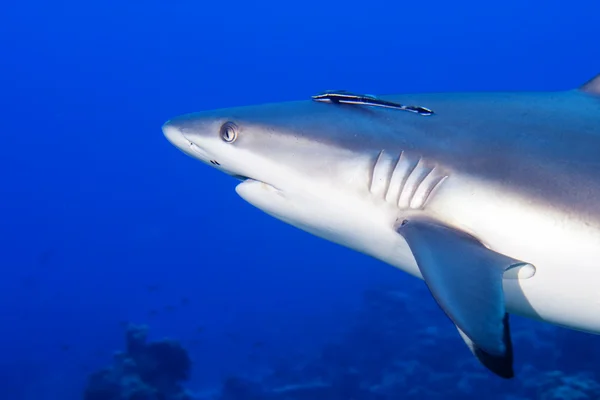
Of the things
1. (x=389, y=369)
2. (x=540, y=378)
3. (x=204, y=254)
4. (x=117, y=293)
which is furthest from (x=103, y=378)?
(x=204, y=254)

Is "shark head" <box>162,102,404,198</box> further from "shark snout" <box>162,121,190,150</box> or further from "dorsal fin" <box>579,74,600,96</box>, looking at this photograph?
"dorsal fin" <box>579,74,600,96</box>

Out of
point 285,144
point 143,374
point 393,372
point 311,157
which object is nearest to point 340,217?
point 311,157

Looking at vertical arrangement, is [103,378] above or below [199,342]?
below

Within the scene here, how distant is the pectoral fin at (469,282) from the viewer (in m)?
1.64

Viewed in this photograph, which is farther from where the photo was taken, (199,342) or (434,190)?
(199,342)

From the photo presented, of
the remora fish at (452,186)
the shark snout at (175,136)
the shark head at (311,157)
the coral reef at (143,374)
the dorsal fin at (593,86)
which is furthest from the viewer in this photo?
the coral reef at (143,374)

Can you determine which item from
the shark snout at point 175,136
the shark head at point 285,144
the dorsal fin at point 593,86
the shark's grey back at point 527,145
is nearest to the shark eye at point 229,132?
the shark head at point 285,144

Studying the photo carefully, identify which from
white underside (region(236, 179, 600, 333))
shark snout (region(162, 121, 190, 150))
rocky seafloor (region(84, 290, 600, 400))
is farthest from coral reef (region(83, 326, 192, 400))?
white underside (region(236, 179, 600, 333))

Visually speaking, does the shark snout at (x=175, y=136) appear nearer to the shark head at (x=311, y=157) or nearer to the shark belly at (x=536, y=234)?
the shark head at (x=311, y=157)

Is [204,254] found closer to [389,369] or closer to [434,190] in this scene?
[389,369]

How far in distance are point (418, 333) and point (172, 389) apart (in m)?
5.96

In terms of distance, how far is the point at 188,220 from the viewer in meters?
66.6

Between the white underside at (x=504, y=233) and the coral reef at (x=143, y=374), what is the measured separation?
9.36 m

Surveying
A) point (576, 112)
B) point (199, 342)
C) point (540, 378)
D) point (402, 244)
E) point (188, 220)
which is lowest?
point (540, 378)
